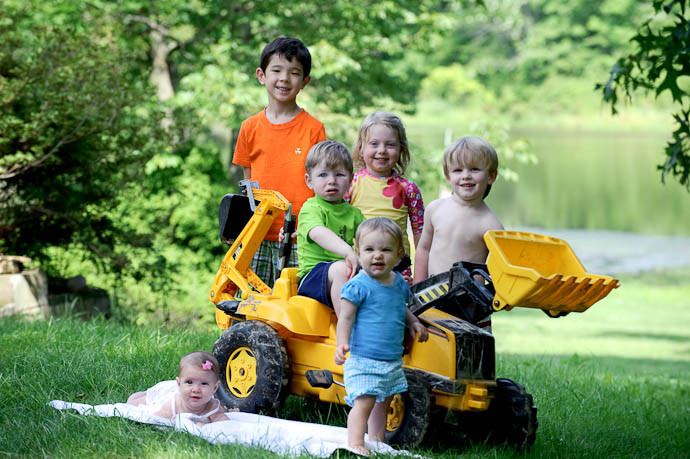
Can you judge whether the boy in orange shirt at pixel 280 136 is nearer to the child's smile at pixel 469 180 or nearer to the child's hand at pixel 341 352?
the child's smile at pixel 469 180

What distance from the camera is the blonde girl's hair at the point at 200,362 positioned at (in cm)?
443

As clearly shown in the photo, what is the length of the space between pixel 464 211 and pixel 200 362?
1.54 metres

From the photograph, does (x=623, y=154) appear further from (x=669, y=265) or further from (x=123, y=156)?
(x=123, y=156)

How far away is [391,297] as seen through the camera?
395 cm

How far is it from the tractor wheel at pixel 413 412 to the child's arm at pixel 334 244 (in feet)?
1.78

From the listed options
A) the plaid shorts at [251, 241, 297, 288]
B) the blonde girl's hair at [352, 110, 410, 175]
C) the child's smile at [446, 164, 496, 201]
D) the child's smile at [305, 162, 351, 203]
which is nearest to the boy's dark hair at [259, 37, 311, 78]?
the blonde girl's hair at [352, 110, 410, 175]

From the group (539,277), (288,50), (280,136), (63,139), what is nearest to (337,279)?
(539,277)

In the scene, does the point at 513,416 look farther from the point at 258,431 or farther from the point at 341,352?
the point at 258,431

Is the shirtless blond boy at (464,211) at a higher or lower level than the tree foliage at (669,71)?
lower

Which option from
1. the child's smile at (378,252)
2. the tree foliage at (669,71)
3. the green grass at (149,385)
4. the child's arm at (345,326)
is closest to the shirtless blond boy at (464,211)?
the child's smile at (378,252)

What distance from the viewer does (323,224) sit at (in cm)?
440

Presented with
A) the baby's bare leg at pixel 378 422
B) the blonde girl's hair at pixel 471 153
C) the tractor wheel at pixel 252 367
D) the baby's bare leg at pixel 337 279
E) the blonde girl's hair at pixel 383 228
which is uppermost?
the blonde girl's hair at pixel 471 153

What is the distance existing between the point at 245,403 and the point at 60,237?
507 cm

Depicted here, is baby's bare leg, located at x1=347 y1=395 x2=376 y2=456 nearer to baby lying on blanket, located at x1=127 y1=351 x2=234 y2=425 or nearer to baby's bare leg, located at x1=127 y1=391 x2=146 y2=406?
baby lying on blanket, located at x1=127 y1=351 x2=234 y2=425
